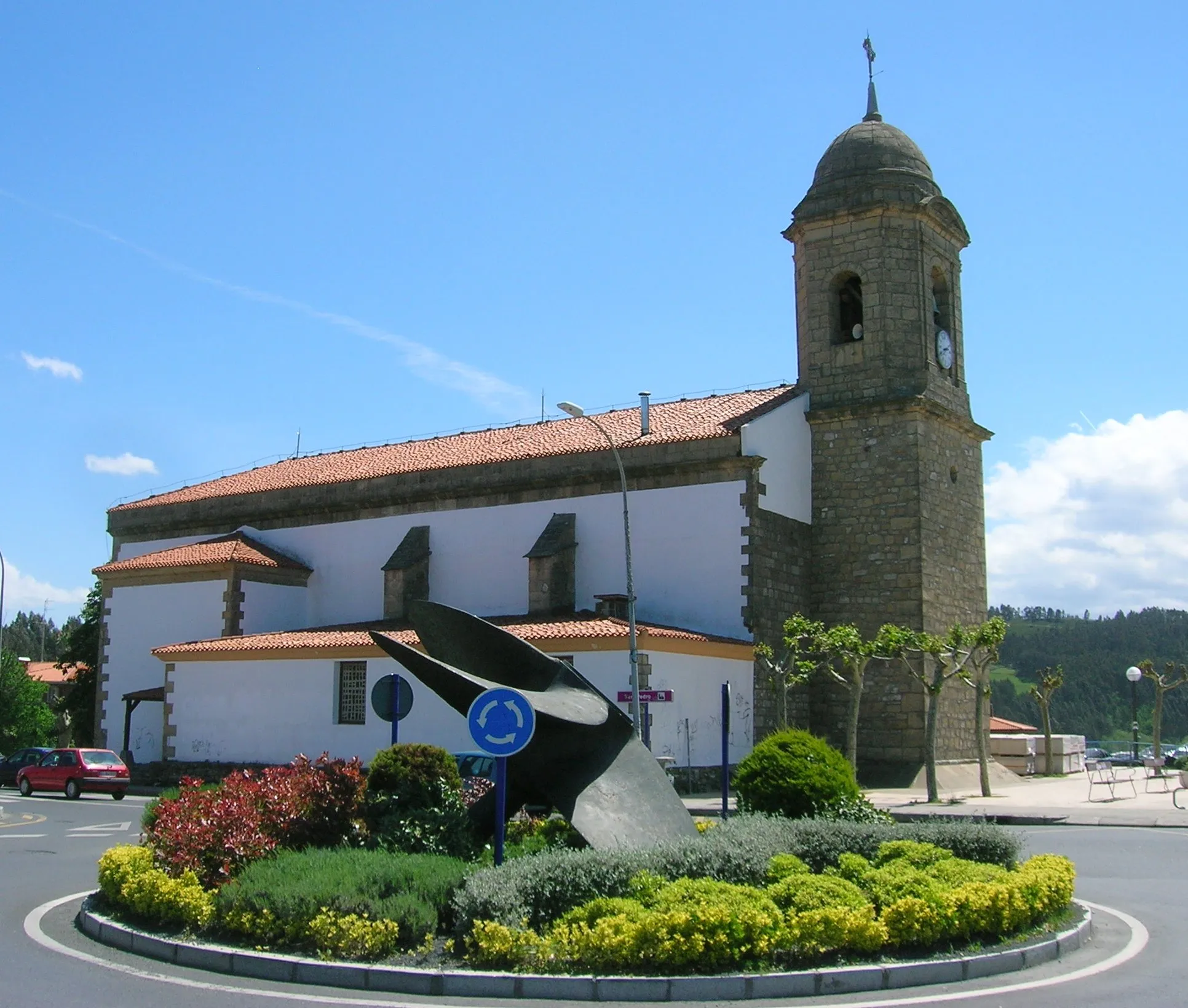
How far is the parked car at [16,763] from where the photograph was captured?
3481 cm

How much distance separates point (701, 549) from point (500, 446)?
9166 millimetres

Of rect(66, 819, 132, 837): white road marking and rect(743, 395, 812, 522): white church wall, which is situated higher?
rect(743, 395, 812, 522): white church wall

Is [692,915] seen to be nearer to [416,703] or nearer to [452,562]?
[416,703]

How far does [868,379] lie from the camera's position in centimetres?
3353

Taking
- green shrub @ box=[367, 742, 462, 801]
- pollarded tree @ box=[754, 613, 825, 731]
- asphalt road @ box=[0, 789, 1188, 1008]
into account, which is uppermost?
pollarded tree @ box=[754, 613, 825, 731]

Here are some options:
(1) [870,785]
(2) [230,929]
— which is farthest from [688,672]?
(2) [230,929]

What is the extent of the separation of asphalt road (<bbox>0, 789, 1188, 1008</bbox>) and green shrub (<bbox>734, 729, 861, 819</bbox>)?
3.03 meters

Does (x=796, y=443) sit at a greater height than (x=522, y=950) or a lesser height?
greater

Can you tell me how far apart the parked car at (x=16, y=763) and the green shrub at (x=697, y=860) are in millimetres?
27505

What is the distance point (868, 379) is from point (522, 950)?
26408 millimetres

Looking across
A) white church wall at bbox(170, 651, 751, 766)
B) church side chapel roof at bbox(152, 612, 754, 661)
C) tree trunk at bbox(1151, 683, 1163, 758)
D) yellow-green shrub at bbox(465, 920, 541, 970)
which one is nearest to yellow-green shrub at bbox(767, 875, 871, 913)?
yellow-green shrub at bbox(465, 920, 541, 970)

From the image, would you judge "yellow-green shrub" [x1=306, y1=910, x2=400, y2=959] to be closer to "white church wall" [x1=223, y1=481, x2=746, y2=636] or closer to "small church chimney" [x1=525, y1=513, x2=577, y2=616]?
"white church wall" [x1=223, y1=481, x2=746, y2=636]

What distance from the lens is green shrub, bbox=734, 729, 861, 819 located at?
1530cm

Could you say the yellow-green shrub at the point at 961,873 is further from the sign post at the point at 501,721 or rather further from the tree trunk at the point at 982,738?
the tree trunk at the point at 982,738
